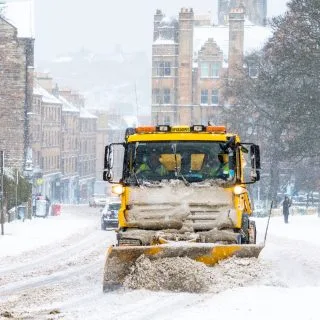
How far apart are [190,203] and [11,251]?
520 inches

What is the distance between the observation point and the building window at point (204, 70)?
10988cm

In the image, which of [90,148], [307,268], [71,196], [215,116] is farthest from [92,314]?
[90,148]

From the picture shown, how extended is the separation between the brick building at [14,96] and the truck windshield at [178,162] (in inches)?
2195

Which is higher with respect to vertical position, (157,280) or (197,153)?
(197,153)

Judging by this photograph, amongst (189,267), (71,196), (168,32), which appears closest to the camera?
(189,267)

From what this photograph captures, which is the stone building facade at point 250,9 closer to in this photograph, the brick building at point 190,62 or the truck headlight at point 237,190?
the brick building at point 190,62

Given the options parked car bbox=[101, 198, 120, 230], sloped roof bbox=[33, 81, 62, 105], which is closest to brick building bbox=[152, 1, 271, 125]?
sloped roof bbox=[33, 81, 62, 105]

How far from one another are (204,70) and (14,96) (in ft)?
126

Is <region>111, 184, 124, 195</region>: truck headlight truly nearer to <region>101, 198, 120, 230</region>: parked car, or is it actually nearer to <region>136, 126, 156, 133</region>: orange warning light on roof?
<region>136, 126, 156, 133</region>: orange warning light on roof

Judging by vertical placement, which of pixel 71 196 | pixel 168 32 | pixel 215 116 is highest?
pixel 168 32

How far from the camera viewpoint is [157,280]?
1681cm

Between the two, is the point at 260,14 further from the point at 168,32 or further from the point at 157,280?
the point at 157,280

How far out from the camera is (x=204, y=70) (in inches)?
4326

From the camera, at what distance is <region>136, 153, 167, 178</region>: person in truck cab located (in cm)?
1844
